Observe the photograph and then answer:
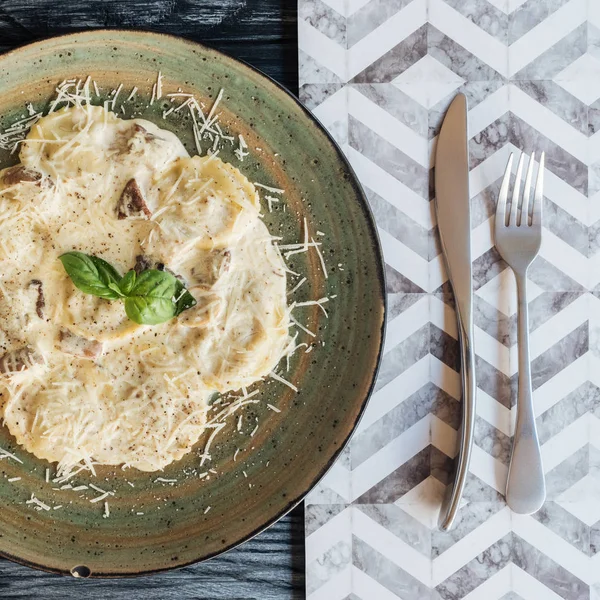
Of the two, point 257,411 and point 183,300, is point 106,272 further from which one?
point 257,411

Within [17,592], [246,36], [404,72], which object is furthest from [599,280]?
[17,592]

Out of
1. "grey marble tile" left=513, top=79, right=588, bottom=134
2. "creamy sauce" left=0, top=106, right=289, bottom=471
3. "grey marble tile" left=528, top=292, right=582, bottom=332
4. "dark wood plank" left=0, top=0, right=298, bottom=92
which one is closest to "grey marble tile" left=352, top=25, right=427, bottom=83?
"dark wood plank" left=0, top=0, right=298, bottom=92

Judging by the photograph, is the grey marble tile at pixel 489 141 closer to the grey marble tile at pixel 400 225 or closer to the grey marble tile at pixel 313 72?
the grey marble tile at pixel 400 225

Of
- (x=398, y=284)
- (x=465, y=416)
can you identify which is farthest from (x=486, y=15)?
(x=465, y=416)

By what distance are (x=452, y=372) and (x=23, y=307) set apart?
1473mm

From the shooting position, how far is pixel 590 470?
2.21 m

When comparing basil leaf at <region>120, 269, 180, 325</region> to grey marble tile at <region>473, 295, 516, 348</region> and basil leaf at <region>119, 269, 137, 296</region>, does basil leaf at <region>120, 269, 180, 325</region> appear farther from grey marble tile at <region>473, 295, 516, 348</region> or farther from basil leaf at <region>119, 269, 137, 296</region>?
grey marble tile at <region>473, 295, 516, 348</region>

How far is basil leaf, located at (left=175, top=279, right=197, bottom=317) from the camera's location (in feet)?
6.25

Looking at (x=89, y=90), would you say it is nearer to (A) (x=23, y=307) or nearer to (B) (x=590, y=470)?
(A) (x=23, y=307)

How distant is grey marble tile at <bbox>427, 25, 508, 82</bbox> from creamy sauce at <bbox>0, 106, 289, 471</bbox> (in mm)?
875

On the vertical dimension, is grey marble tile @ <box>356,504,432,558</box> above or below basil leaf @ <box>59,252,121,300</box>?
below

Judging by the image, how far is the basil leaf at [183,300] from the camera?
1.91 m

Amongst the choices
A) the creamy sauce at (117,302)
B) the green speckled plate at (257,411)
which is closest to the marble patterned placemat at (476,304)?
the green speckled plate at (257,411)

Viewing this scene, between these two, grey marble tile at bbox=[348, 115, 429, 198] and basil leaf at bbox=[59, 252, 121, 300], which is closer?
basil leaf at bbox=[59, 252, 121, 300]
